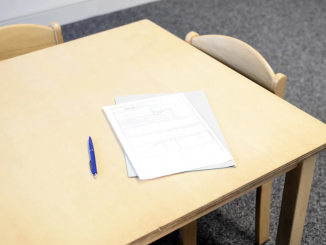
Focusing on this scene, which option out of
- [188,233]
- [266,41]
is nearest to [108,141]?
→ [188,233]

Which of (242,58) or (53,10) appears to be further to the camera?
(53,10)

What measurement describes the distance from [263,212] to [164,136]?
2.02 ft

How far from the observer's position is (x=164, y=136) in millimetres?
957

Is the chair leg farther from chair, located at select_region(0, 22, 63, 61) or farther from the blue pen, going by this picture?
chair, located at select_region(0, 22, 63, 61)

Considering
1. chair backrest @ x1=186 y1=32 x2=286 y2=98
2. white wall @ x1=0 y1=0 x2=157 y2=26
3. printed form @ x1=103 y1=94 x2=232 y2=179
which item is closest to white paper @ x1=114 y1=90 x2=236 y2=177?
printed form @ x1=103 y1=94 x2=232 y2=179

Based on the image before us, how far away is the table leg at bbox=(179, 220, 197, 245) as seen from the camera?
1227mm

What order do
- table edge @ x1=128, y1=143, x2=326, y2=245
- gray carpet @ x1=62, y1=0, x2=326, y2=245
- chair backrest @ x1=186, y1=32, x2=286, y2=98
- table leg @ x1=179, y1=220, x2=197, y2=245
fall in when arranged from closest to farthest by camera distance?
table edge @ x1=128, y1=143, x2=326, y2=245 → chair backrest @ x1=186, y1=32, x2=286, y2=98 → table leg @ x1=179, y1=220, x2=197, y2=245 → gray carpet @ x1=62, y1=0, x2=326, y2=245

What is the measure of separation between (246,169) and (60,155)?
39cm

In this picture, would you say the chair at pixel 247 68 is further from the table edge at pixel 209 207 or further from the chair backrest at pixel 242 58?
the table edge at pixel 209 207

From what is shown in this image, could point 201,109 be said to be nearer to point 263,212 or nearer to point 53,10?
point 263,212

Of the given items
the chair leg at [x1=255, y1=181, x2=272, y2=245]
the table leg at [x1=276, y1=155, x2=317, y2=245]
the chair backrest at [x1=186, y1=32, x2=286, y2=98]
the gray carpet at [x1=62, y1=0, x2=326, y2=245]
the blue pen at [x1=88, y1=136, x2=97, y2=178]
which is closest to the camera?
the blue pen at [x1=88, y1=136, x2=97, y2=178]

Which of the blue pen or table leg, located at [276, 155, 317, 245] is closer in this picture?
the blue pen

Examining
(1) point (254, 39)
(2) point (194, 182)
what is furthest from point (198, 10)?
(2) point (194, 182)

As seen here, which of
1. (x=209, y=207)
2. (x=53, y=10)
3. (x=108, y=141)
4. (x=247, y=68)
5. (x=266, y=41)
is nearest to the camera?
(x=209, y=207)
